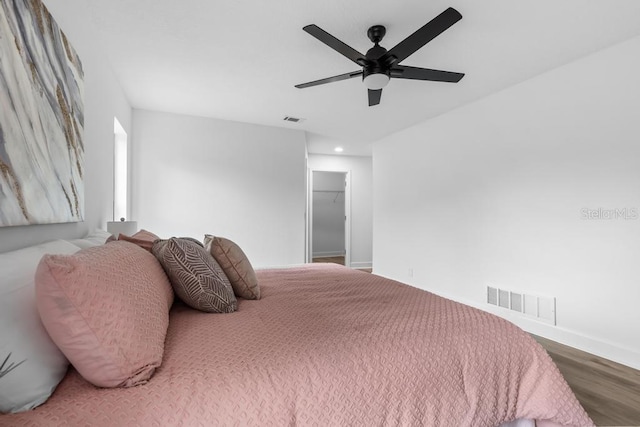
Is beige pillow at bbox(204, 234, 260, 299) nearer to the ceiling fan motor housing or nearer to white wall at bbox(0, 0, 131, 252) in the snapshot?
white wall at bbox(0, 0, 131, 252)

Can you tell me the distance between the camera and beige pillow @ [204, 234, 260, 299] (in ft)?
5.37

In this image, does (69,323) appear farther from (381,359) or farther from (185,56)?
(185,56)

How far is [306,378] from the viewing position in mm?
927

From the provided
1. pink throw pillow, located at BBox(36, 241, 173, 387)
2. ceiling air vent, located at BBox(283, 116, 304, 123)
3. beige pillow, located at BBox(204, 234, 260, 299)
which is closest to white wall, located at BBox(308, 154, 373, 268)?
ceiling air vent, located at BBox(283, 116, 304, 123)

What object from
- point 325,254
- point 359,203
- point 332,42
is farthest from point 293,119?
point 325,254

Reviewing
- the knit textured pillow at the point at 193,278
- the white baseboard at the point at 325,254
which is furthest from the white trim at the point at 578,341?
the white baseboard at the point at 325,254

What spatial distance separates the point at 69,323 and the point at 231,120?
13.1 ft

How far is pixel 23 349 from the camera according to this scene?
71 cm

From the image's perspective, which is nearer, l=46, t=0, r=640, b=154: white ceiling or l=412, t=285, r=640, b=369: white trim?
l=46, t=0, r=640, b=154: white ceiling

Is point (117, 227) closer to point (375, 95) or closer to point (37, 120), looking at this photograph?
point (37, 120)

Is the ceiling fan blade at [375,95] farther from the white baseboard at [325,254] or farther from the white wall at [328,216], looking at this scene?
the white baseboard at [325,254]

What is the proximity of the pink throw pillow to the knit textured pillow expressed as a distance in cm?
37

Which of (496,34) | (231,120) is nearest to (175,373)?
(496,34)

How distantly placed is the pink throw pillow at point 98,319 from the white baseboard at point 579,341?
10.5ft
